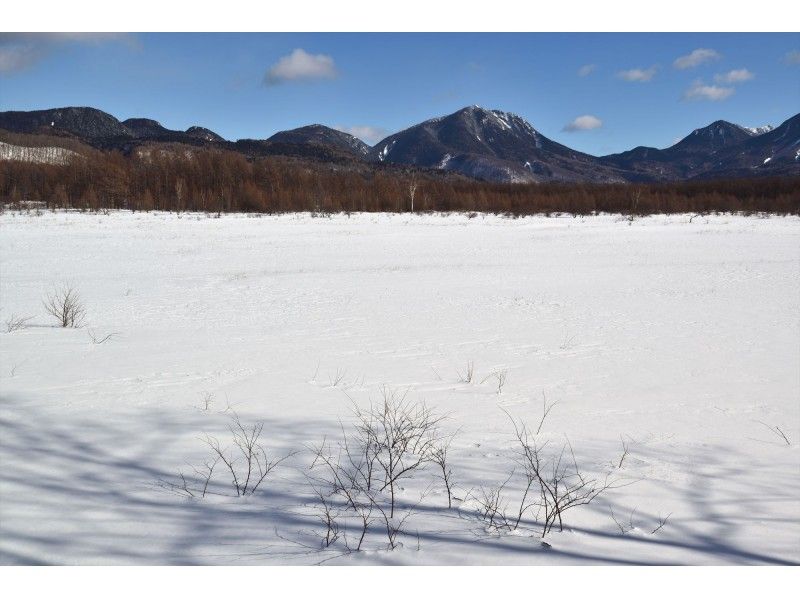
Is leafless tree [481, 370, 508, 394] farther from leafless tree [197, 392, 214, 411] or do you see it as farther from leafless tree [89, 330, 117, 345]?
leafless tree [89, 330, 117, 345]

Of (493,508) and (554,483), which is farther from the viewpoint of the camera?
(554,483)

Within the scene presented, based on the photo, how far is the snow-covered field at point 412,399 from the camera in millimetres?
2189

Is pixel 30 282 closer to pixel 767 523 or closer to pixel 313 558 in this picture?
pixel 313 558

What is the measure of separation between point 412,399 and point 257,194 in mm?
34780

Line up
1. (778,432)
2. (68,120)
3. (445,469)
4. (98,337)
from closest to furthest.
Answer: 1. (445,469)
2. (778,432)
3. (98,337)
4. (68,120)

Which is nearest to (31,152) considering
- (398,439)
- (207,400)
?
(207,400)

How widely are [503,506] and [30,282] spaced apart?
12.8 m

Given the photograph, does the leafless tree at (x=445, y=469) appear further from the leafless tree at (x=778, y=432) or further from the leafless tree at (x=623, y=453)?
the leafless tree at (x=778, y=432)

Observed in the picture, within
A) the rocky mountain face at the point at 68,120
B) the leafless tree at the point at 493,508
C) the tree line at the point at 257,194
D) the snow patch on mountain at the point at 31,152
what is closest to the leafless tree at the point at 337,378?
the leafless tree at the point at 493,508

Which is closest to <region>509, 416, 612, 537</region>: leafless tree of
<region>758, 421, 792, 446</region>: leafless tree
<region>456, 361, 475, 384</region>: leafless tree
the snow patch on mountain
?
<region>456, 361, 475, 384</region>: leafless tree

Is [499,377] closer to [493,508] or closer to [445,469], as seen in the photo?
[445,469]

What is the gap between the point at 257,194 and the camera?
3662 centimetres

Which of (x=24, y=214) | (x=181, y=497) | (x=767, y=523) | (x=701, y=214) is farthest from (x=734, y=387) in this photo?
(x=701, y=214)

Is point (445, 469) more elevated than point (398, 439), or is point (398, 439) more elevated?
point (398, 439)
